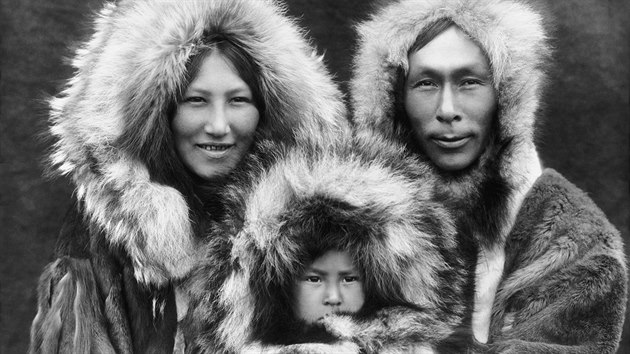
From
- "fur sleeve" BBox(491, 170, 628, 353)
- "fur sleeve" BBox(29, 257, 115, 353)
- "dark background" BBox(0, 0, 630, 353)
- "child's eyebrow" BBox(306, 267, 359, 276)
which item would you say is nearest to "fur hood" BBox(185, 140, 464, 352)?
"child's eyebrow" BBox(306, 267, 359, 276)

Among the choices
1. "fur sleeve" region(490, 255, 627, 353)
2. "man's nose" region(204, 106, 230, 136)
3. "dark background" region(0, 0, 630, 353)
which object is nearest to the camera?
"fur sleeve" region(490, 255, 627, 353)

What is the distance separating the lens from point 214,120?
2430mm

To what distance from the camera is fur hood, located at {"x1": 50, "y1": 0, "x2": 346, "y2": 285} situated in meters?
2.37

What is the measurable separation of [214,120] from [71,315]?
53cm

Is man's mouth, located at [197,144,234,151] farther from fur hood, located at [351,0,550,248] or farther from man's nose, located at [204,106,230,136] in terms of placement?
fur hood, located at [351,0,550,248]

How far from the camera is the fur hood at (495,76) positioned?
2.46m

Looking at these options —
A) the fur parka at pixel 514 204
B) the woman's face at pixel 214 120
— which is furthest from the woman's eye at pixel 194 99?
the fur parka at pixel 514 204

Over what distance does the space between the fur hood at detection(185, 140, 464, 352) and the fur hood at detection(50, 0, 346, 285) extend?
0.14 m

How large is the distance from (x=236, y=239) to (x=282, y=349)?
0.26 m

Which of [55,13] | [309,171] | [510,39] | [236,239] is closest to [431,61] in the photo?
[510,39]

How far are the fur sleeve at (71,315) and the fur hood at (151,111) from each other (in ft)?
0.40

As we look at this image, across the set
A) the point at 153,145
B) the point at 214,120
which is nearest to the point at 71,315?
the point at 153,145

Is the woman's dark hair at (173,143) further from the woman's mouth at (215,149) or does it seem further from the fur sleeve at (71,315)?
the fur sleeve at (71,315)

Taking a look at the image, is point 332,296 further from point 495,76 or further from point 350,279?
point 495,76
